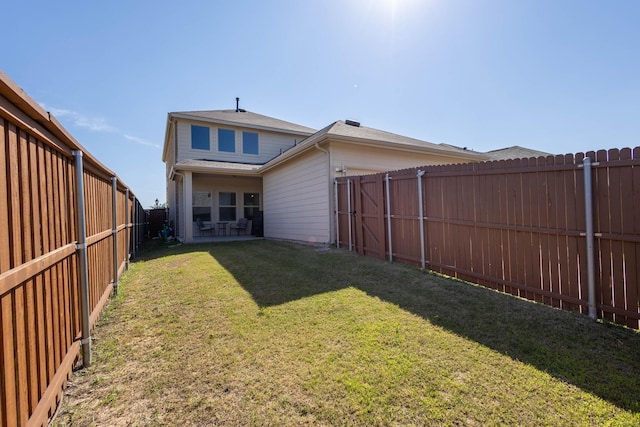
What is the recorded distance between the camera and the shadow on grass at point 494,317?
2.04 meters

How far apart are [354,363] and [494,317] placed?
192cm

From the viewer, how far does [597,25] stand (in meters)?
6.60

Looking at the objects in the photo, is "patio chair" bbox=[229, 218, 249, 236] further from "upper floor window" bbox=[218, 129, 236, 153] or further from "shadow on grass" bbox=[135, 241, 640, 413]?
"shadow on grass" bbox=[135, 241, 640, 413]

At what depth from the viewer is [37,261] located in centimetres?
157

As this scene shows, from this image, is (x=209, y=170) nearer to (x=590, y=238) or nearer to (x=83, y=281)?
(x=83, y=281)

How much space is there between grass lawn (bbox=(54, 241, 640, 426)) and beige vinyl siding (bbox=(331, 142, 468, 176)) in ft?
16.4

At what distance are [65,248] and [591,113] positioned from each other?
1636 cm

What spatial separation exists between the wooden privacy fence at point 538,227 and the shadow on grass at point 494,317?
0.92 ft

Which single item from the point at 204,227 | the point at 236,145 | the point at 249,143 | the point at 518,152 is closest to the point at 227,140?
the point at 236,145

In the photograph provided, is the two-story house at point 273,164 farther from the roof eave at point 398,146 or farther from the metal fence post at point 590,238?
the metal fence post at point 590,238

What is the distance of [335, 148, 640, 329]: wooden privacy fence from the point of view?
2.78 metres

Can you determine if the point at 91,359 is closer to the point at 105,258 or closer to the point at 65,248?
the point at 65,248

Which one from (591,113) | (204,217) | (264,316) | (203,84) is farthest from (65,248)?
(591,113)

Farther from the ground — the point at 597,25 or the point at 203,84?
the point at 203,84
